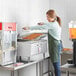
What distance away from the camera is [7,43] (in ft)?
8.30

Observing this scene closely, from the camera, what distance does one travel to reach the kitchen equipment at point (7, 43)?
2.45m

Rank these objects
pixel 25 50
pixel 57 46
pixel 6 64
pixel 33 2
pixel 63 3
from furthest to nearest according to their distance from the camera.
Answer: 1. pixel 63 3
2. pixel 33 2
3. pixel 57 46
4. pixel 25 50
5. pixel 6 64

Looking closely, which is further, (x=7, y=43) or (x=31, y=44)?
(x=31, y=44)

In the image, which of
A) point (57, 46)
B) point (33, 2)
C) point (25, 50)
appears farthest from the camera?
point (33, 2)

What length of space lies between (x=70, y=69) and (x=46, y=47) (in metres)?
1.52

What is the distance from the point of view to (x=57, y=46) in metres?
3.19

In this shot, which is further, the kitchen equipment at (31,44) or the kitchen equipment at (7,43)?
the kitchen equipment at (31,44)

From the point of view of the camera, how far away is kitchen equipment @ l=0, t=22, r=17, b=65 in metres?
2.45

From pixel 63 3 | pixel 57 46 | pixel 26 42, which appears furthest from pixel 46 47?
pixel 63 3

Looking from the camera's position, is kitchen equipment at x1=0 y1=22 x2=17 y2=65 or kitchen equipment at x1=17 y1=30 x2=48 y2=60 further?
kitchen equipment at x1=17 y1=30 x2=48 y2=60

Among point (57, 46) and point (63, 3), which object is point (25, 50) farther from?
point (63, 3)

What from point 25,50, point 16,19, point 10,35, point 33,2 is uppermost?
point 33,2

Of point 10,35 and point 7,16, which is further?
point 7,16

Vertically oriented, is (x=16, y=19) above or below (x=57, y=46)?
above
